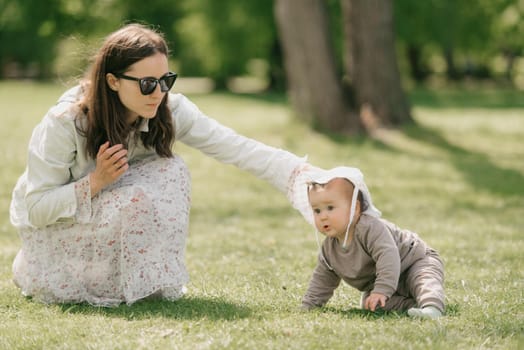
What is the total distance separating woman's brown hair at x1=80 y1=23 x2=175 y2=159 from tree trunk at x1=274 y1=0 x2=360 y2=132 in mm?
9460

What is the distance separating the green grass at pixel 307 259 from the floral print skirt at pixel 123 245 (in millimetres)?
122

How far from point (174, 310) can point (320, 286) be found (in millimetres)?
791

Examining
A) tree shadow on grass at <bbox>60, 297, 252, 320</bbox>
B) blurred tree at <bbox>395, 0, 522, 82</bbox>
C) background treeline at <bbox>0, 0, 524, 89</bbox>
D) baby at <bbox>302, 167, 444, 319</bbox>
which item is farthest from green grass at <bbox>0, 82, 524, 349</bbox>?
blurred tree at <bbox>395, 0, 522, 82</bbox>

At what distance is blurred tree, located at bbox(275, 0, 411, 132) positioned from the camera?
44.8ft

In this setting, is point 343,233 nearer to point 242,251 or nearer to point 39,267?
point 39,267

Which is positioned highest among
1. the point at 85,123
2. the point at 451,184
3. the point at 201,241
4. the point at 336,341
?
the point at 85,123

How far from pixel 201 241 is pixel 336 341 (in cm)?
358

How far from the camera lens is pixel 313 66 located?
1377 cm

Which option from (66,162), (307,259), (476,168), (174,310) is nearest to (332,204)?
(174,310)

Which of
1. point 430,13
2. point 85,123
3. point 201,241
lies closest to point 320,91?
point 201,241

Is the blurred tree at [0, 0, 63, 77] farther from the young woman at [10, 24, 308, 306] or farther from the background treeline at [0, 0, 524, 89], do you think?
the young woman at [10, 24, 308, 306]

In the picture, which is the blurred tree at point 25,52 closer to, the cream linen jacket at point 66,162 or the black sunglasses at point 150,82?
the cream linen jacket at point 66,162

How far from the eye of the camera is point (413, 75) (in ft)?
147

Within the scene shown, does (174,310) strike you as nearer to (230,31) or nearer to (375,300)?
(375,300)
